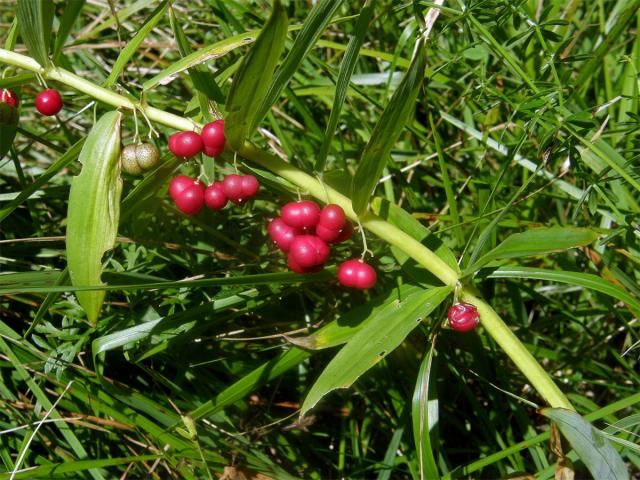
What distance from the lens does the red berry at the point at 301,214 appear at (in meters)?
1.70

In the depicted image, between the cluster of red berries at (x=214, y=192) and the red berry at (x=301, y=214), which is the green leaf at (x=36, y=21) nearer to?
the cluster of red berries at (x=214, y=192)

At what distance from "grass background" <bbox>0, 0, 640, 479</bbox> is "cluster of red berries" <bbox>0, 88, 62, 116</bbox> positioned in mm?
90

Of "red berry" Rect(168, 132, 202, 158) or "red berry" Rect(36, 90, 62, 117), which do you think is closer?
"red berry" Rect(168, 132, 202, 158)

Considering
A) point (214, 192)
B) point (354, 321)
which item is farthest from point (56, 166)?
point (354, 321)

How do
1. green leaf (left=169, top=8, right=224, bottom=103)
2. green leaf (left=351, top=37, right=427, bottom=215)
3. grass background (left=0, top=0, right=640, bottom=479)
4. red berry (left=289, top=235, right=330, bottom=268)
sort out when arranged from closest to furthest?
green leaf (left=351, top=37, right=427, bottom=215)
red berry (left=289, top=235, right=330, bottom=268)
green leaf (left=169, top=8, right=224, bottom=103)
grass background (left=0, top=0, right=640, bottom=479)

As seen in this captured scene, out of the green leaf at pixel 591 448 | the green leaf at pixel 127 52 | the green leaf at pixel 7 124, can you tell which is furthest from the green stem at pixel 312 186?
the green leaf at pixel 591 448

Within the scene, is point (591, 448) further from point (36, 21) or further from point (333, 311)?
point (36, 21)

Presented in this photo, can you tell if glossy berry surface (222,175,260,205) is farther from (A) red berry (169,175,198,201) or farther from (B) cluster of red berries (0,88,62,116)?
(B) cluster of red berries (0,88,62,116)

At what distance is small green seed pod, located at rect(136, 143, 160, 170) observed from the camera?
1.72 meters

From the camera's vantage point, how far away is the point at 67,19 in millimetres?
1760

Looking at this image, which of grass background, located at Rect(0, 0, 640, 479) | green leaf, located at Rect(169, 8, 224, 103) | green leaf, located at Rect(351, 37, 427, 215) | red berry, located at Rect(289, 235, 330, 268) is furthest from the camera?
grass background, located at Rect(0, 0, 640, 479)

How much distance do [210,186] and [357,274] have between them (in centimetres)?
50

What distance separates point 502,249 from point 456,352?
79 centimetres

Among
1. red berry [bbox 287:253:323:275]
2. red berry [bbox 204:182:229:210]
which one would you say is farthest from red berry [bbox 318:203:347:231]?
red berry [bbox 204:182:229:210]
